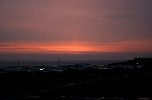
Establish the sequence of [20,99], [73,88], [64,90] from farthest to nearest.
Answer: [73,88] < [64,90] < [20,99]

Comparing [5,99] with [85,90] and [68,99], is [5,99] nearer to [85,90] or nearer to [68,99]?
[68,99]

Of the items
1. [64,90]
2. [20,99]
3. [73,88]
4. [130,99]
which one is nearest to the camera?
[130,99]

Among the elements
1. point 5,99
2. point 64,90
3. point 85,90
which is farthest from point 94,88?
point 5,99

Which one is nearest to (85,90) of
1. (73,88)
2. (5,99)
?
(73,88)

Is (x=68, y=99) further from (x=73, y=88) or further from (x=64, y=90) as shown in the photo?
(x=73, y=88)

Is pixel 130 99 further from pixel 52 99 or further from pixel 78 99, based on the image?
pixel 52 99

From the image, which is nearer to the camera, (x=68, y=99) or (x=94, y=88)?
(x=68, y=99)

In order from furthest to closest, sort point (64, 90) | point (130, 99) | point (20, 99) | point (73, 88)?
point (73, 88), point (64, 90), point (20, 99), point (130, 99)

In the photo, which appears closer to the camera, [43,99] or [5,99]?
[43,99]
